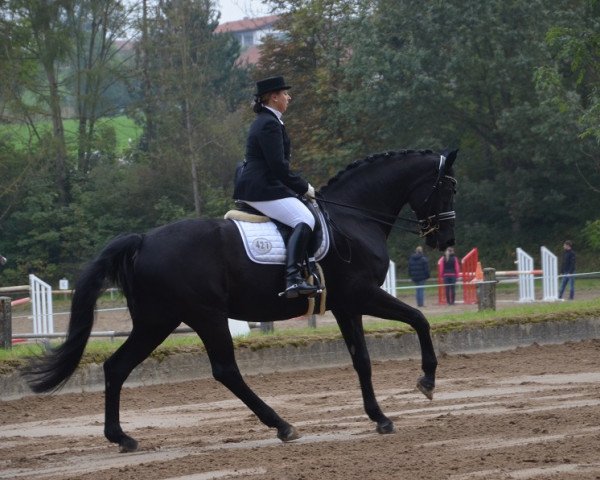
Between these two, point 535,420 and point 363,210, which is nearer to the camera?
point 535,420

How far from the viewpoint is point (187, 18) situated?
161ft

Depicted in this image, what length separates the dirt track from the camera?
24.5 feet

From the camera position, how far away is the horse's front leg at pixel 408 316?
31.4 ft

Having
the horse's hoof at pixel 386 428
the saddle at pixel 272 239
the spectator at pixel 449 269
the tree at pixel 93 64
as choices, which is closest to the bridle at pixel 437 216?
the saddle at pixel 272 239

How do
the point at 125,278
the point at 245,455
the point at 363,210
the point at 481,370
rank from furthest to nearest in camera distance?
1. the point at 481,370
2. the point at 363,210
3. the point at 125,278
4. the point at 245,455

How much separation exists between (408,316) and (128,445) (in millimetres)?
2556

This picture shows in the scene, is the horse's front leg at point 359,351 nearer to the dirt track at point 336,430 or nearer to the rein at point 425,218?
the dirt track at point 336,430

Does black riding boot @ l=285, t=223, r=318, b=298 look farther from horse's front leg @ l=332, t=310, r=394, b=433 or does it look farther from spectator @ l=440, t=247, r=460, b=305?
spectator @ l=440, t=247, r=460, b=305

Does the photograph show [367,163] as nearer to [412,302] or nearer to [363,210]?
[363,210]

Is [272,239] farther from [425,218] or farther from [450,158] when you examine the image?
[450,158]

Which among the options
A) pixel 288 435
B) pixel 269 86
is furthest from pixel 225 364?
pixel 269 86

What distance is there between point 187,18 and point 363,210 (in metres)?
40.4

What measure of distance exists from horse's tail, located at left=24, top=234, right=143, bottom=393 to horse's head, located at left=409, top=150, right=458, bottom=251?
270cm

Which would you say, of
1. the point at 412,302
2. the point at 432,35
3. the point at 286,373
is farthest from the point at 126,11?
the point at 286,373
